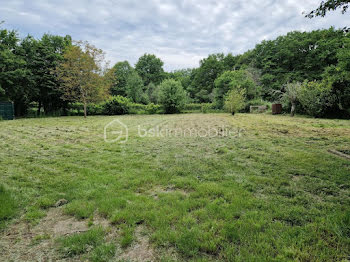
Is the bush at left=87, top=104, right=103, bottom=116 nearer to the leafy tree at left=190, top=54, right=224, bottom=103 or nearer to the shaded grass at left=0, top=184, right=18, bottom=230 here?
the shaded grass at left=0, top=184, right=18, bottom=230

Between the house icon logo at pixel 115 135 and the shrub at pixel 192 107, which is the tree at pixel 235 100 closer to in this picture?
the shrub at pixel 192 107

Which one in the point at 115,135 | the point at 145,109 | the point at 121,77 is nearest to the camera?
the point at 115,135

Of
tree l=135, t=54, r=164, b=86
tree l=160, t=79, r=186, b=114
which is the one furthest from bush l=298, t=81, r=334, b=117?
tree l=135, t=54, r=164, b=86

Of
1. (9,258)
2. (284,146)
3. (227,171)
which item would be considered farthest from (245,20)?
(9,258)

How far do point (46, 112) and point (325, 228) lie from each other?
89.3ft

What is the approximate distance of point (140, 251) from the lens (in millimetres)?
1651

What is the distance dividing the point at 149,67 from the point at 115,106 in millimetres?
29136

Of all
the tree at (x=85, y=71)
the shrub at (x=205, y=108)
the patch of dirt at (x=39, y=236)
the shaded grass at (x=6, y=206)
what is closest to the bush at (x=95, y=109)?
the tree at (x=85, y=71)

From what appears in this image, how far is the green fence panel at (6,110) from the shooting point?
15718mm

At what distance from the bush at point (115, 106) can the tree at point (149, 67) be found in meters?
26.0

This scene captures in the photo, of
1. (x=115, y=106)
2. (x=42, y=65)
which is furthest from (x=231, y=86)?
(x=42, y=65)

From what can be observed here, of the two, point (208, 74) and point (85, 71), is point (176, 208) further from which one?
point (208, 74)

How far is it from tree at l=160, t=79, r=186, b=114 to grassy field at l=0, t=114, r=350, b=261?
20233mm

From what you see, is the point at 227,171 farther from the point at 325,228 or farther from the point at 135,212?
the point at 135,212
